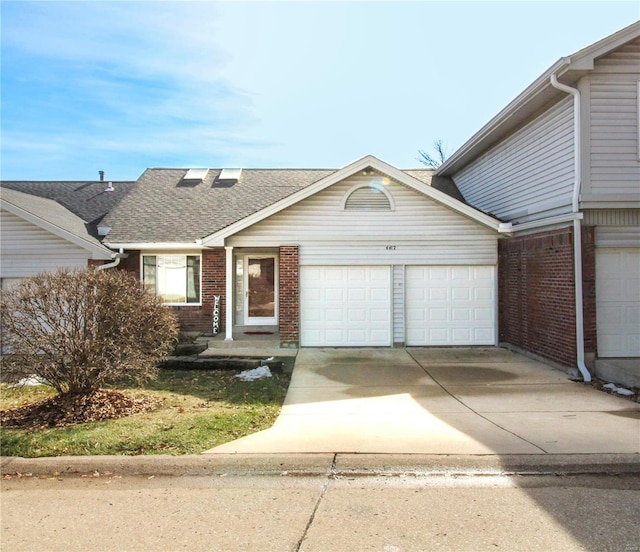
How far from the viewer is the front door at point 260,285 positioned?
15242 millimetres

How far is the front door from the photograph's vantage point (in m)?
15.2

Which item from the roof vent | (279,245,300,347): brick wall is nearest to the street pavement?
(279,245,300,347): brick wall

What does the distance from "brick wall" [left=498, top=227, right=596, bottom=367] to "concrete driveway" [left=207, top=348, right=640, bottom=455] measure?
658mm

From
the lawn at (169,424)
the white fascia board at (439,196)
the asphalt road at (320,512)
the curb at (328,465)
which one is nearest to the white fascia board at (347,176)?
the white fascia board at (439,196)

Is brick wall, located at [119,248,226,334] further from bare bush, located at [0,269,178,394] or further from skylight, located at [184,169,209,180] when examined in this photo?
bare bush, located at [0,269,178,394]

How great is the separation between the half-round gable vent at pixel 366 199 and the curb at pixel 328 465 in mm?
8510

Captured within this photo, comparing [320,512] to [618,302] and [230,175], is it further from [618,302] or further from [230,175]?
[230,175]

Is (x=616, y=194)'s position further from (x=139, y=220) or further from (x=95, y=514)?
(x=139, y=220)

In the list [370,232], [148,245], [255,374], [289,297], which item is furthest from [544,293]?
[148,245]

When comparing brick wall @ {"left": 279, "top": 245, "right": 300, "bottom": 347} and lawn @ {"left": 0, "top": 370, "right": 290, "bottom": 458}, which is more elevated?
brick wall @ {"left": 279, "top": 245, "right": 300, "bottom": 347}

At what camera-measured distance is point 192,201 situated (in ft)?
54.6

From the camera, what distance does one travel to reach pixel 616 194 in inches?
381

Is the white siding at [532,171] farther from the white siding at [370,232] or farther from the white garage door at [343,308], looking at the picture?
the white garage door at [343,308]

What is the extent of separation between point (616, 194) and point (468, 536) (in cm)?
824
